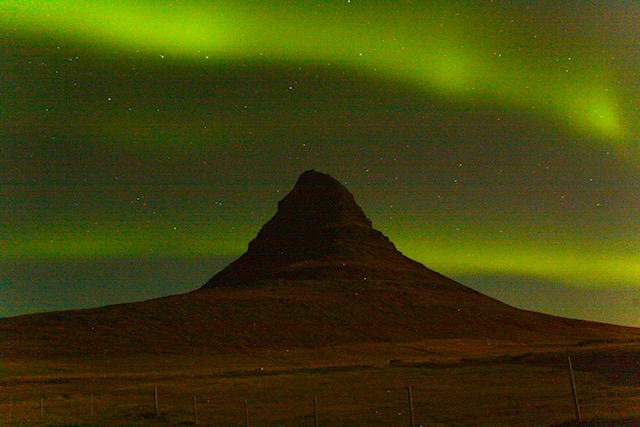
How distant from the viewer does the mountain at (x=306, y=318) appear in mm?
97312

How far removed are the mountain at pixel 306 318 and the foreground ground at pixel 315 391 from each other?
11.3 m

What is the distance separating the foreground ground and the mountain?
11.3 meters

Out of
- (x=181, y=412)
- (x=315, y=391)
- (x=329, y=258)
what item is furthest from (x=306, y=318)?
(x=181, y=412)

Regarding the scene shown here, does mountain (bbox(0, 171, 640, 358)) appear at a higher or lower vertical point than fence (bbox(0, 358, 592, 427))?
higher

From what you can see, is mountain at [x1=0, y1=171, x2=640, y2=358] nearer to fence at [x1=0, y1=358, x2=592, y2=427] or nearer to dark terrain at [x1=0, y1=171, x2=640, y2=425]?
dark terrain at [x1=0, y1=171, x2=640, y2=425]

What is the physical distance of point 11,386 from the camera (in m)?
58.0

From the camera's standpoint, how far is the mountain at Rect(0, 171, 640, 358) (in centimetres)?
9731

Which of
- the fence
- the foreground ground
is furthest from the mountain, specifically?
the fence

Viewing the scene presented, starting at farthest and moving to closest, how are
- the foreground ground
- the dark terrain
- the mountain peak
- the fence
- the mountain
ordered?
the mountain peak, the mountain, the dark terrain, the foreground ground, the fence

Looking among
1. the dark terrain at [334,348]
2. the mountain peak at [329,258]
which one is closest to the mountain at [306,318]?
the dark terrain at [334,348]

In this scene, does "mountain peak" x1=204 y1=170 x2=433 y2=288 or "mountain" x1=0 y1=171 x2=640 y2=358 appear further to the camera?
"mountain peak" x1=204 y1=170 x2=433 y2=288

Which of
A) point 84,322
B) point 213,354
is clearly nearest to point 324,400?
point 213,354

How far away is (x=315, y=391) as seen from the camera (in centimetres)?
4653

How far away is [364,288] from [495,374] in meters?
89.0
